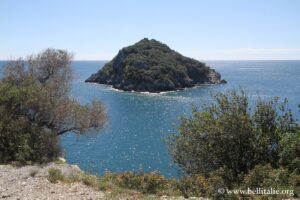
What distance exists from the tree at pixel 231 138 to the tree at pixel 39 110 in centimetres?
1033

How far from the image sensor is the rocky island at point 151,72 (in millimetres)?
154375

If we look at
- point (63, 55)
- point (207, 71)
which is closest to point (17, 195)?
point (63, 55)

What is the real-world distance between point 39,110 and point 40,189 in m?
14.3

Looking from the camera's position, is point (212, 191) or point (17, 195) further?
point (17, 195)

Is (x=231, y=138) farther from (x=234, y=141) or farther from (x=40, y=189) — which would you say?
(x=40, y=189)

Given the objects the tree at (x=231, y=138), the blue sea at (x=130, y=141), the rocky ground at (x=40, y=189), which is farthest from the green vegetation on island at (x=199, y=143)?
the blue sea at (x=130, y=141)

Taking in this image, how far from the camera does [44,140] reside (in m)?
27.3

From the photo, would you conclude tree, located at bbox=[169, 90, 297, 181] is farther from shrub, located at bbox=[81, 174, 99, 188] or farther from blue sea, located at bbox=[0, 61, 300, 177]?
shrub, located at bbox=[81, 174, 99, 188]

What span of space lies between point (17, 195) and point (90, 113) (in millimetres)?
19015

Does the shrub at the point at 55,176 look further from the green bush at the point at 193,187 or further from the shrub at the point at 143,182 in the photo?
the green bush at the point at 193,187

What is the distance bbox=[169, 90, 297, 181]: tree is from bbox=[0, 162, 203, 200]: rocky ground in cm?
767

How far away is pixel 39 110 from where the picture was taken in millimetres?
30047

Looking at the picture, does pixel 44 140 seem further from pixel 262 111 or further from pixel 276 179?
pixel 276 179

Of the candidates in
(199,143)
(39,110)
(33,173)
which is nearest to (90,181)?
(33,173)
